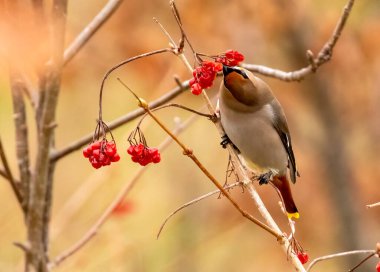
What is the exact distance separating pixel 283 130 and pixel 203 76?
4.05 ft

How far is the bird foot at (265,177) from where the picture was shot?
10.1 feet

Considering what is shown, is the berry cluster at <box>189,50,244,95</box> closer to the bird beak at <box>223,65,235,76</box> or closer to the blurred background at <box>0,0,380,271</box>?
the bird beak at <box>223,65,235,76</box>

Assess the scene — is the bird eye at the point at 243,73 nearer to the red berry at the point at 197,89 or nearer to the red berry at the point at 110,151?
the red berry at the point at 197,89

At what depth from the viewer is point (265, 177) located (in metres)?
3.12

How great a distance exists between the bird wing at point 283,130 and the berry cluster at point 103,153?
1.27 metres

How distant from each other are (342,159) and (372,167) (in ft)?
2.58

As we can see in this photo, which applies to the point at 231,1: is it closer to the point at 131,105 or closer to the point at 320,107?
the point at 320,107

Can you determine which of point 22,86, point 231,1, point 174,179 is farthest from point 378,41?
point 22,86

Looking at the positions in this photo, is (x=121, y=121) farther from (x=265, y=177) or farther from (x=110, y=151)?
(x=265, y=177)

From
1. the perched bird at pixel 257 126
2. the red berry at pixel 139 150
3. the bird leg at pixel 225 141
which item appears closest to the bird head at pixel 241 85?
the perched bird at pixel 257 126

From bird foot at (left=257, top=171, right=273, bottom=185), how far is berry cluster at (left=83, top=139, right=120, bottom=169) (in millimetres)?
1167

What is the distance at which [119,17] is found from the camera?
5.32 meters

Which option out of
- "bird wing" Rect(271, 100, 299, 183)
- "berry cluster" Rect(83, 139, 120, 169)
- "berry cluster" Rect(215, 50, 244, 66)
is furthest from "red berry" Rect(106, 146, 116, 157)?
"bird wing" Rect(271, 100, 299, 183)

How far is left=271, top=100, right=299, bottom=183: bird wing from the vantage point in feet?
10.4
